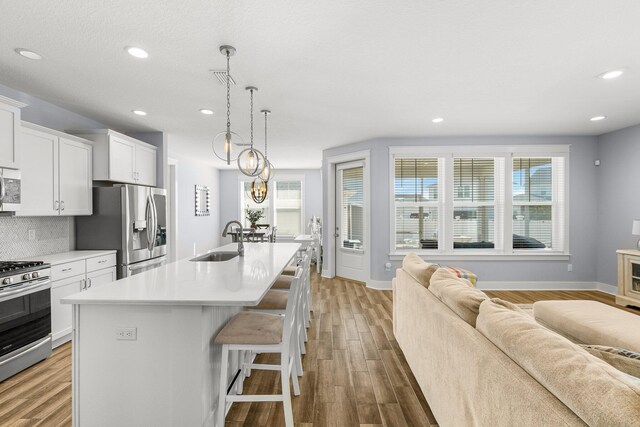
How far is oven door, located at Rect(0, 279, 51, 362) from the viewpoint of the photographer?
2.56 m

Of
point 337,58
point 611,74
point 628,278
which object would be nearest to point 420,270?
point 337,58

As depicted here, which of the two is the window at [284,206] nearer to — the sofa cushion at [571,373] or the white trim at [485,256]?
the white trim at [485,256]

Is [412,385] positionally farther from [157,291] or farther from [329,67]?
[329,67]

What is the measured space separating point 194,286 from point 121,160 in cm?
318

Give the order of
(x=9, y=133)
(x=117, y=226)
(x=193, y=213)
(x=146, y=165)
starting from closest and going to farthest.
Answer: (x=9, y=133), (x=117, y=226), (x=146, y=165), (x=193, y=213)

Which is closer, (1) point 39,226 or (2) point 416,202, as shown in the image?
(1) point 39,226

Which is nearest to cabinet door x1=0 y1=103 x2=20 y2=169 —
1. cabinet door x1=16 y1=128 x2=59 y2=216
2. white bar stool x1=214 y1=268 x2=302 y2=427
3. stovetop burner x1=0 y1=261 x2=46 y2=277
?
cabinet door x1=16 y1=128 x2=59 y2=216

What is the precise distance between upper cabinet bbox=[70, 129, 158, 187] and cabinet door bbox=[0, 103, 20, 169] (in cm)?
112

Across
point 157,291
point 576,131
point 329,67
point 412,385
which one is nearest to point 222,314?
point 157,291

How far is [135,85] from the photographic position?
325 cm

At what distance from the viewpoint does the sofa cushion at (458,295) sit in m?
1.70

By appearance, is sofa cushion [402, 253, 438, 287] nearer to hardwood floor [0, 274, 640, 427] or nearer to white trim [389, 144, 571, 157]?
hardwood floor [0, 274, 640, 427]

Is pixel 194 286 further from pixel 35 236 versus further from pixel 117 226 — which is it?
pixel 35 236

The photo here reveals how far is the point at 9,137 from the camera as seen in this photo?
286 cm
